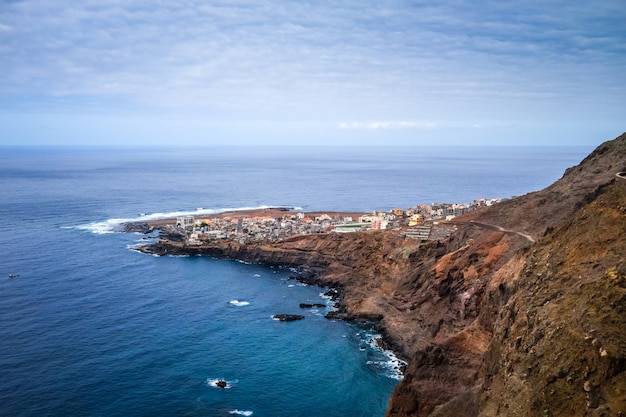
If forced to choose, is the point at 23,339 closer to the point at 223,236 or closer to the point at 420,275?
the point at 420,275

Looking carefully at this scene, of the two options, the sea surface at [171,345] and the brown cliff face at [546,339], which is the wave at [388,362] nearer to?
the sea surface at [171,345]

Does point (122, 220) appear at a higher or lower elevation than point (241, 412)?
higher

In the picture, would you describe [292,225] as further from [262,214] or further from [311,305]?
[311,305]

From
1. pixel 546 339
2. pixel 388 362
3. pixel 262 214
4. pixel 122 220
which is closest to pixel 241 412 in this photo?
pixel 388 362

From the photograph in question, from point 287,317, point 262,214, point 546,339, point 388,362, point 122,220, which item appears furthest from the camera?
point 262,214

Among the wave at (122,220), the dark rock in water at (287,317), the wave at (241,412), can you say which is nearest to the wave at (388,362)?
the dark rock in water at (287,317)

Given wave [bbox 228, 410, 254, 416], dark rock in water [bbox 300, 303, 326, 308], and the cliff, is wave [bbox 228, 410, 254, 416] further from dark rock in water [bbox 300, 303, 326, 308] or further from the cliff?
dark rock in water [bbox 300, 303, 326, 308]

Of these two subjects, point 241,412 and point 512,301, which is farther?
point 241,412
